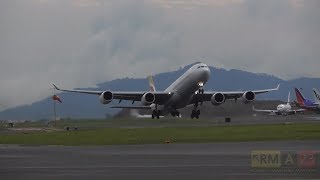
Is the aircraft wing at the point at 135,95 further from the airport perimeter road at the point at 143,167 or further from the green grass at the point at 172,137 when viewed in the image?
the airport perimeter road at the point at 143,167

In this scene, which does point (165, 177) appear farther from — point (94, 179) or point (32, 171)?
point (32, 171)

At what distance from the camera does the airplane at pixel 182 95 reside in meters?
70.9

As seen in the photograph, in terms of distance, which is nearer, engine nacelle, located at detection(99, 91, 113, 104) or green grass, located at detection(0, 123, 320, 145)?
green grass, located at detection(0, 123, 320, 145)

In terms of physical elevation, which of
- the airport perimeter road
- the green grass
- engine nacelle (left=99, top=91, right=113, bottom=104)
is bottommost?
the green grass

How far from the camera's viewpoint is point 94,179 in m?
18.5

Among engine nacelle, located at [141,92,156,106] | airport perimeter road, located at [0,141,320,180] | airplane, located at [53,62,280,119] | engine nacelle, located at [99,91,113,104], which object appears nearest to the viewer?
airport perimeter road, located at [0,141,320,180]

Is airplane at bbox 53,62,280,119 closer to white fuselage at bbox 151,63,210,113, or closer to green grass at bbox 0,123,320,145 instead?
white fuselage at bbox 151,63,210,113

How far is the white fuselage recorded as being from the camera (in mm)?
70500

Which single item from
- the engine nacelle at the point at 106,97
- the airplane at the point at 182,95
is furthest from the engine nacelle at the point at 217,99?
the engine nacelle at the point at 106,97

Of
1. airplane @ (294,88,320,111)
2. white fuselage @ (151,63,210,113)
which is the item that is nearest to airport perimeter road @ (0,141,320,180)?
white fuselage @ (151,63,210,113)

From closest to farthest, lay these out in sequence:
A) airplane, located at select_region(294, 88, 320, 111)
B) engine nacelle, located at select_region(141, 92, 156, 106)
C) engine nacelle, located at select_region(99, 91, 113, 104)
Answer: engine nacelle, located at select_region(99, 91, 113, 104) → engine nacelle, located at select_region(141, 92, 156, 106) → airplane, located at select_region(294, 88, 320, 111)

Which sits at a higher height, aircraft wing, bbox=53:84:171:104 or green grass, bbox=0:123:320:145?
aircraft wing, bbox=53:84:171:104

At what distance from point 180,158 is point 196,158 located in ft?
2.19

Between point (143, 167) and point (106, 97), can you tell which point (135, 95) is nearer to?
point (106, 97)
